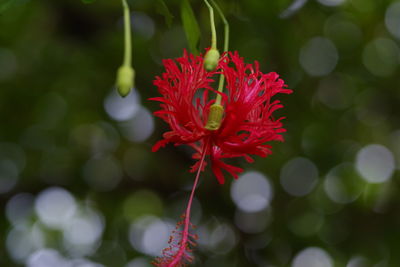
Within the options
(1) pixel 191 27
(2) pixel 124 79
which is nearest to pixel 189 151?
(1) pixel 191 27

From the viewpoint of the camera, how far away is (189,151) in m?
5.96

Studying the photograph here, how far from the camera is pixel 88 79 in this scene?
5344 mm

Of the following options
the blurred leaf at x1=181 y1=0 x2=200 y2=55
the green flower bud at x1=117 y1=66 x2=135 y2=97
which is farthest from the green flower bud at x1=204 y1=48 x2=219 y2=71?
the blurred leaf at x1=181 y1=0 x2=200 y2=55

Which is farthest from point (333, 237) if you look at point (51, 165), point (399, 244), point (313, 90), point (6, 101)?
point (6, 101)

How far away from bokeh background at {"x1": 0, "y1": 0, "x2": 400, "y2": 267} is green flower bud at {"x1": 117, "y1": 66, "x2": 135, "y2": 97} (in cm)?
297

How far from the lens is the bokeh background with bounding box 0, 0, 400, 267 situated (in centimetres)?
520

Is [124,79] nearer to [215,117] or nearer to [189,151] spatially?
[215,117]

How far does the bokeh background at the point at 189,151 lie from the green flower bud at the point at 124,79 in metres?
2.97

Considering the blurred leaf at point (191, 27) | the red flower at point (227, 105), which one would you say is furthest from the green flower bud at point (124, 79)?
the blurred leaf at point (191, 27)

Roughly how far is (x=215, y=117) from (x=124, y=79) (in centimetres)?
53

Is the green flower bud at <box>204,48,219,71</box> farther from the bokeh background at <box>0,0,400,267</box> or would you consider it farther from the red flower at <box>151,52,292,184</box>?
the bokeh background at <box>0,0,400,267</box>

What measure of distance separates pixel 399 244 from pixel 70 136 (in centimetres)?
357

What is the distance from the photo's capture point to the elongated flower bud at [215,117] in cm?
190

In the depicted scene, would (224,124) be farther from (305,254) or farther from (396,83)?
(305,254)
